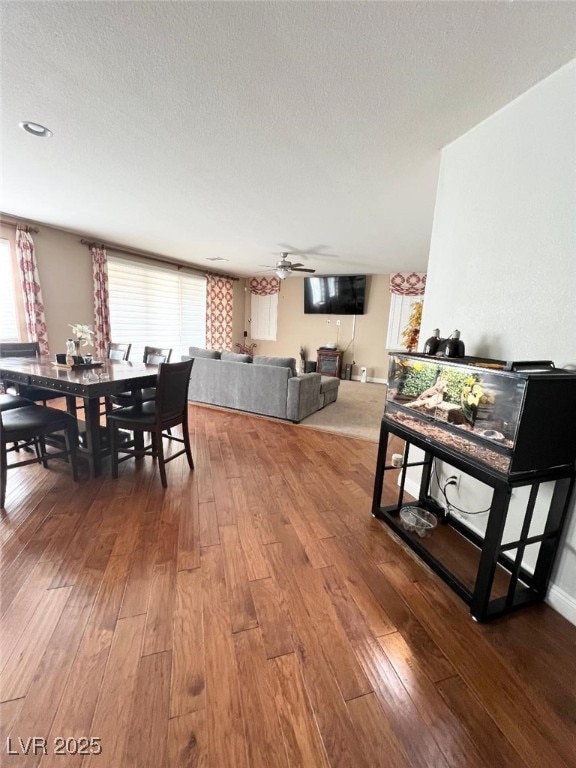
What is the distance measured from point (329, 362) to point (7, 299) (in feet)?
19.0

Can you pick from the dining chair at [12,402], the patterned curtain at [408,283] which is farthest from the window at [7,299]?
the patterned curtain at [408,283]

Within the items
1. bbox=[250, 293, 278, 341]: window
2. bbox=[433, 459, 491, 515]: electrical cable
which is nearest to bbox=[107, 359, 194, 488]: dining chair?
bbox=[433, 459, 491, 515]: electrical cable

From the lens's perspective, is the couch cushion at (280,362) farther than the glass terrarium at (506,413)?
Yes

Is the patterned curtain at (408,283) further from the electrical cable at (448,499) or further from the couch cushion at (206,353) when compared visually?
the electrical cable at (448,499)

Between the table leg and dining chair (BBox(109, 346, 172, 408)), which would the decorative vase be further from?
the table leg

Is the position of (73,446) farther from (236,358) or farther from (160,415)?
(236,358)

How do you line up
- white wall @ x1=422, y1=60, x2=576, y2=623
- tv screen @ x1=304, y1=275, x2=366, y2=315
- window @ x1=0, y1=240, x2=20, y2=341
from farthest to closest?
tv screen @ x1=304, y1=275, x2=366, y2=315 < window @ x1=0, y1=240, x2=20, y2=341 < white wall @ x1=422, y1=60, x2=576, y2=623

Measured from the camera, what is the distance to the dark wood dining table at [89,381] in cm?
220

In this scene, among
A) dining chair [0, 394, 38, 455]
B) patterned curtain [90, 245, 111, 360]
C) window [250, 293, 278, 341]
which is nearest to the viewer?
dining chair [0, 394, 38, 455]

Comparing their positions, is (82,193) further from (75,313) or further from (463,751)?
(463,751)

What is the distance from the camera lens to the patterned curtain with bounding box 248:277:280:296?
25.6 ft

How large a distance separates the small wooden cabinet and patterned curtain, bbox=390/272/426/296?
72.9 inches

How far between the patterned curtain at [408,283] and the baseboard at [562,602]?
19.4 ft

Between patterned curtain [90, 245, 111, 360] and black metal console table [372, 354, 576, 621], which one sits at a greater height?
patterned curtain [90, 245, 111, 360]
